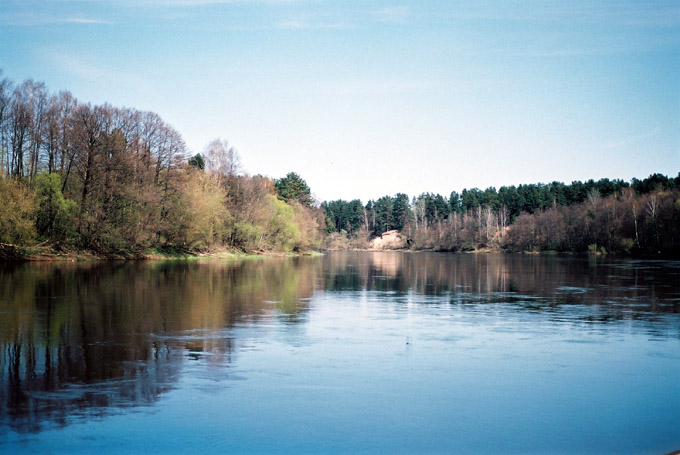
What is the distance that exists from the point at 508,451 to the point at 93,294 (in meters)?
20.9

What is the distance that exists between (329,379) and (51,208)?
160 ft

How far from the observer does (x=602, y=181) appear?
153625 millimetres

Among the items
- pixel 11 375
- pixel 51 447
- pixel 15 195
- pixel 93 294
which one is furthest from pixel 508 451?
pixel 15 195

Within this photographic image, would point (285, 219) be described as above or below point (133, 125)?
below

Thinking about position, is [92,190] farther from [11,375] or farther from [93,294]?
[11,375]

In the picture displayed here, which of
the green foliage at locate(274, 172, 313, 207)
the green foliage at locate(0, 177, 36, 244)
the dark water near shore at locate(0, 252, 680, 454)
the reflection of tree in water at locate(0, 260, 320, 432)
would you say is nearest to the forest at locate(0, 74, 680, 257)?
the green foliage at locate(0, 177, 36, 244)

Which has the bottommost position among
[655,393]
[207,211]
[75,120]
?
[655,393]

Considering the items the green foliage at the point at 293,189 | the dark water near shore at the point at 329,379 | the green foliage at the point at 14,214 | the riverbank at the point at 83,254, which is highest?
the green foliage at the point at 293,189

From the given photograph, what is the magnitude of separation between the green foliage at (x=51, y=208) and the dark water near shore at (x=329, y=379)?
107ft

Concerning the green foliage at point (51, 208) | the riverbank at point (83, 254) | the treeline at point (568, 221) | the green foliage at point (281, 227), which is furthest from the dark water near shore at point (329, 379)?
the treeline at point (568, 221)

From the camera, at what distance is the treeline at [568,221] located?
97438 mm

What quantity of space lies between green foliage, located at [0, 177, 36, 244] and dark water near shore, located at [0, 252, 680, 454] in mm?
26346

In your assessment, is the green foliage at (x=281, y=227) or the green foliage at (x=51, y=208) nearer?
the green foliage at (x=51, y=208)

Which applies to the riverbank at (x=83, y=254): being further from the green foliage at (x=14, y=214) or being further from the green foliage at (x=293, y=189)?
the green foliage at (x=293, y=189)
